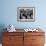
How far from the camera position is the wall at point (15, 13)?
438cm

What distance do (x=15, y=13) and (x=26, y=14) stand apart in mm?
362

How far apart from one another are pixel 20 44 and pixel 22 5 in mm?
1273

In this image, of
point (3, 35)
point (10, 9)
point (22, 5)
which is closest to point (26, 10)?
point (22, 5)

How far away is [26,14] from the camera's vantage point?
442 cm

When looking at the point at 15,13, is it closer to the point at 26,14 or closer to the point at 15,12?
the point at 15,12

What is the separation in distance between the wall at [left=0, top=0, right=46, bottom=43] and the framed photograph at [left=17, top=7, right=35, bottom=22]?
0.10 m

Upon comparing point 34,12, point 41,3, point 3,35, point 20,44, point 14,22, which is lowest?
point 20,44

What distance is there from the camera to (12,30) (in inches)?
157

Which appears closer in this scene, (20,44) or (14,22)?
(20,44)

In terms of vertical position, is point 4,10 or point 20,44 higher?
point 4,10

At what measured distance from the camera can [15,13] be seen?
4.40 m

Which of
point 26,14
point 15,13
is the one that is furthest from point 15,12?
point 26,14

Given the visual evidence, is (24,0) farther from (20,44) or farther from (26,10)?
(20,44)

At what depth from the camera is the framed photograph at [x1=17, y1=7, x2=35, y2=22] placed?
4387 mm
